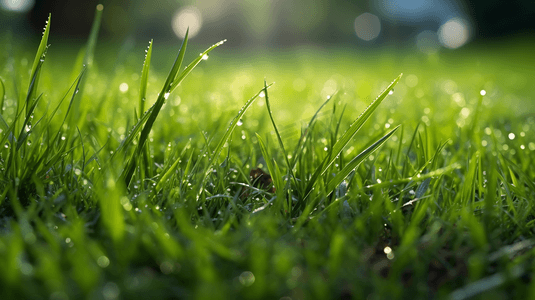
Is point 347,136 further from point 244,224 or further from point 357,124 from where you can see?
point 244,224

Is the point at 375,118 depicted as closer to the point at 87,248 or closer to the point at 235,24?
the point at 87,248

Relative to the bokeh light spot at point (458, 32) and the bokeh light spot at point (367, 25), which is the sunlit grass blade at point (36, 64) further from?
the bokeh light spot at point (367, 25)

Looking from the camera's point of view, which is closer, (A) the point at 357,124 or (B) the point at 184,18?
(A) the point at 357,124

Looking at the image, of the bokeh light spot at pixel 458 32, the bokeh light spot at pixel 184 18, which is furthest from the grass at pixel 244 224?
the bokeh light spot at pixel 184 18

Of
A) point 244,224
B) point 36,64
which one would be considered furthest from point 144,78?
point 244,224

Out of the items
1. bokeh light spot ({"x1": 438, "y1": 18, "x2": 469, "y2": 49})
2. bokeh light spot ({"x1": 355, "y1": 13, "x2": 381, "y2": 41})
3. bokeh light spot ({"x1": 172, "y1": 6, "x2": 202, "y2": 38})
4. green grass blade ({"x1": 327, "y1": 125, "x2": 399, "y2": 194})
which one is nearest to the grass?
green grass blade ({"x1": 327, "y1": 125, "x2": 399, "y2": 194})

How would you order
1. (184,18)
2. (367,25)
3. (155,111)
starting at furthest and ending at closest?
(367,25) → (184,18) → (155,111)
